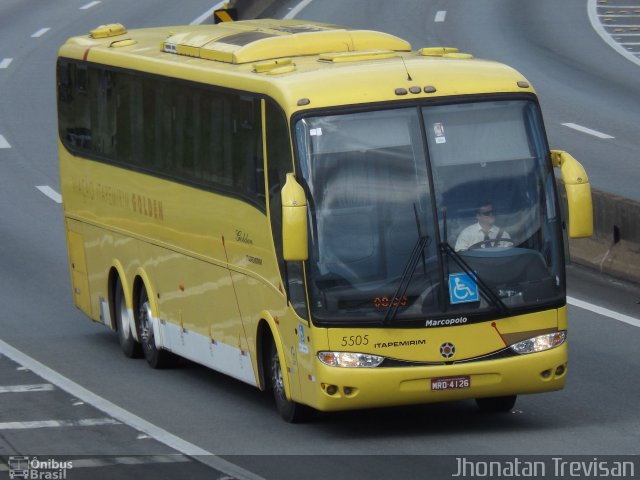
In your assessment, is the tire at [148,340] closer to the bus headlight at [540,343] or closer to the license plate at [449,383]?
the license plate at [449,383]

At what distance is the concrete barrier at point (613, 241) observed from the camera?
19.7m

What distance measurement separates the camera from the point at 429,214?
41.9 ft

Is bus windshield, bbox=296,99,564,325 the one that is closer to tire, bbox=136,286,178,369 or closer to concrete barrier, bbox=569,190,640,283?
tire, bbox=136,286,178,369

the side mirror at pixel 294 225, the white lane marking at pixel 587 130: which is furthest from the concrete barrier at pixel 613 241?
the white lane marking at pixel 587 130

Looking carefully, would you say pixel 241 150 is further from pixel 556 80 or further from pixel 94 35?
pixel 556 80

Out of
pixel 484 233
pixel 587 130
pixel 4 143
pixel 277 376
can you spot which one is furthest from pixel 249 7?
pixel 484 233

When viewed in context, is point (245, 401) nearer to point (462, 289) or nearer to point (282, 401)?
point (282, 401)

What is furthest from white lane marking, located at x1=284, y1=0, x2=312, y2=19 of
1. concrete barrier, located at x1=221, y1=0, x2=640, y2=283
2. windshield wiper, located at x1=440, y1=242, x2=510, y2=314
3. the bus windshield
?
windshield wiper, located at x1=440, y1=242, x2=510, y2=314

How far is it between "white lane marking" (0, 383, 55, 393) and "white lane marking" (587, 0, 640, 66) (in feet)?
83.8

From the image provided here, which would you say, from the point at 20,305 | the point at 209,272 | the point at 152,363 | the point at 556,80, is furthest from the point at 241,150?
the point at 556,80

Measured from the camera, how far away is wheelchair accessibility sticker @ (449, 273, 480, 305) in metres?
12.8

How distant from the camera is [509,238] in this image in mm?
12977

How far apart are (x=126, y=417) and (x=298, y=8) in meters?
35.1

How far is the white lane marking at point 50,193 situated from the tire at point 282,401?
1481cm
